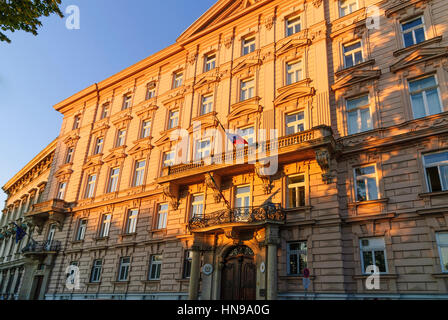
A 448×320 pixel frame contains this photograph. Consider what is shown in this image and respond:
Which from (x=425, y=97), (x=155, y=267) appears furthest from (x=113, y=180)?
(x=425, y=97)

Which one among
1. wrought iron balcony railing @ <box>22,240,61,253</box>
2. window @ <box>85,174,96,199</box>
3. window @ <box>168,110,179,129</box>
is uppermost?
window @ <box>168,110,179,129</box>

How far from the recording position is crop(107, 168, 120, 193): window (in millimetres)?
27281

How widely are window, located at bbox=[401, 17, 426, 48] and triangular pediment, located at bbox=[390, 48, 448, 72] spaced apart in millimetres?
1109

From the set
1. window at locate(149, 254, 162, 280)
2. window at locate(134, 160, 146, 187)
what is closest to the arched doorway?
window at locate(149, 254, 162, 280)

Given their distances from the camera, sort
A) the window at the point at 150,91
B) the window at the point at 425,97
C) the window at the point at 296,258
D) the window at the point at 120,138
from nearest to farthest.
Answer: the window at the point at 425,97 < the window at the point at 296,258 < the window at the point at 120,138 < the window at the point at 150,91

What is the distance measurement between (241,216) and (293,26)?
1336 cm

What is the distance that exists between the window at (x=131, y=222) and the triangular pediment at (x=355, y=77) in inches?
638

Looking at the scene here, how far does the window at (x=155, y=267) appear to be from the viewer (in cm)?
2144

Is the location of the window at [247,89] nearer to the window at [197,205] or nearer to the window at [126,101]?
the window at [197,205]

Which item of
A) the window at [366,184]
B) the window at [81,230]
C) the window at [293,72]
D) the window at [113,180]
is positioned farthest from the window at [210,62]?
the window at [81,230]

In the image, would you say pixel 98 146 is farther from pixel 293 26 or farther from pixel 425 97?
pixel 425 97

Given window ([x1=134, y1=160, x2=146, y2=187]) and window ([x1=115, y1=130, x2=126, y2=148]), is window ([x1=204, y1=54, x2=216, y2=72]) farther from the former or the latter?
window ([x1=115, y1=130, x2=126, y2=148])

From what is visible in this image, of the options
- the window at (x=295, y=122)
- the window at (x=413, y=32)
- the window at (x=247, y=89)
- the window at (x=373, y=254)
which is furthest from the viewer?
the window at (x=247, y=89)
